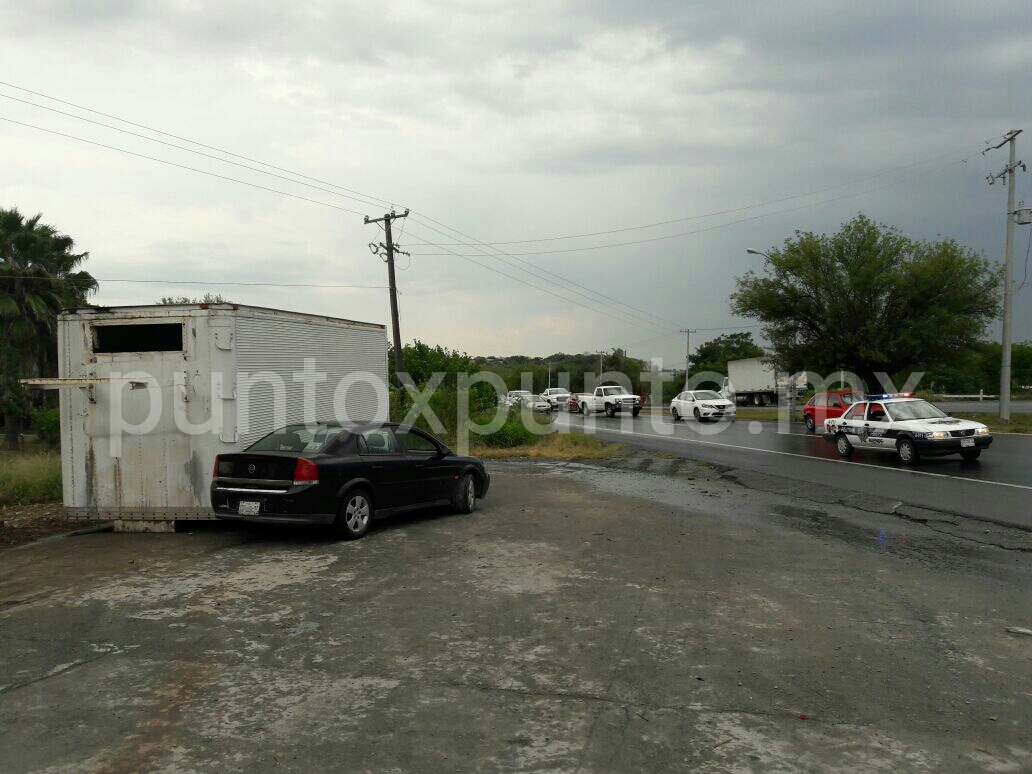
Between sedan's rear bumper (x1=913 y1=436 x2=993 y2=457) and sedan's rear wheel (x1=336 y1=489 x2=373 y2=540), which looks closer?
sedan's rear wheel (x1=336 y1=489 x2=373 y2=540)

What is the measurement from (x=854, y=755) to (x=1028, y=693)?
1.55 m

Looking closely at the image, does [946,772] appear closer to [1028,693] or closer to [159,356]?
[1028,693]

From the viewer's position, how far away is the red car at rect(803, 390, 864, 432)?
94.6 feet

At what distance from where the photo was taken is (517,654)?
553 centimetres

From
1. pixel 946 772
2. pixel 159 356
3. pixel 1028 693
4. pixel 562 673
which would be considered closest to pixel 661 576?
pixel 562 673

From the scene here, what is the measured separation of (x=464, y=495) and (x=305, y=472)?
3.18 metres

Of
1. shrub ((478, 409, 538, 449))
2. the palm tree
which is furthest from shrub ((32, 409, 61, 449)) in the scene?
shrub ((478, 409, 538, 449))

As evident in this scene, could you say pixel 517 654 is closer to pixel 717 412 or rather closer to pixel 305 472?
pixel 305 472

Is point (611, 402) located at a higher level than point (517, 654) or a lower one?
higher

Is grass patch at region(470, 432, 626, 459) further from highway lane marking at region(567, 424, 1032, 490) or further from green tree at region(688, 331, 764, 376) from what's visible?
green tree at region(688, 331, 764, 376)

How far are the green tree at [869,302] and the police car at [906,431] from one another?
617 inches

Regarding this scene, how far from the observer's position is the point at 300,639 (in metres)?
5.92

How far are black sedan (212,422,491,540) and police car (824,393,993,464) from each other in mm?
11939

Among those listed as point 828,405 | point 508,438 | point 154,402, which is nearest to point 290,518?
point 154,402
